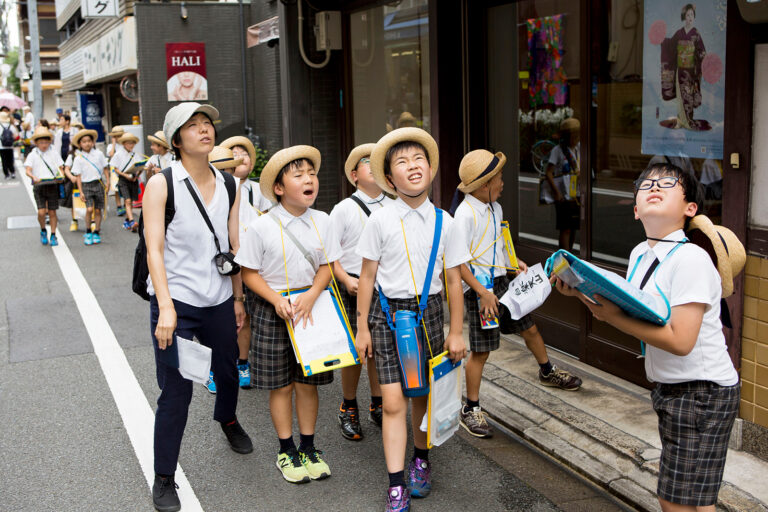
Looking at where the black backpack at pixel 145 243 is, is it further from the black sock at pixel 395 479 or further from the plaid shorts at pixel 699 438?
the plaid shorts at pixel 699 438

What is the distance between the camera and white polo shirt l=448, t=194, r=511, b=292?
5113 millimetres

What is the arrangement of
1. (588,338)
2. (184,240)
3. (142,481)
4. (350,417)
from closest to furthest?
(184,240)
(142,481)
(350,417)
(588,338)

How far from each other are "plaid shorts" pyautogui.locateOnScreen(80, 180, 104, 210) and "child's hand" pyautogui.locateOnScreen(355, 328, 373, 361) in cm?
1047

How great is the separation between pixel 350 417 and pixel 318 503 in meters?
0.99

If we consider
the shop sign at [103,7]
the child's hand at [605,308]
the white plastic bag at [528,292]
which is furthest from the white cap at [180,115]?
the shop sign at [103,7]

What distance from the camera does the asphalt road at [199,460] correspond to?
14.5 feet

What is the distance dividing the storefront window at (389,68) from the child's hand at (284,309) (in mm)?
5003

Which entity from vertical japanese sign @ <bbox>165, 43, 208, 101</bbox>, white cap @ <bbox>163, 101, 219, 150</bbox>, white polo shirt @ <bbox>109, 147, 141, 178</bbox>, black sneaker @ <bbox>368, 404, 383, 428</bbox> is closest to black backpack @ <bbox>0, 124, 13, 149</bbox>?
vertical japanese sign @ <bbox>165, 43, 208, 101</bbox>

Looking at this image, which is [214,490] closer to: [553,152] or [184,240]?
[184,240]

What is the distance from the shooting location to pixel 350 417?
5316mm

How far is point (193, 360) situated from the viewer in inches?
166

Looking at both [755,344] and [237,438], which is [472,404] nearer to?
[237,438]

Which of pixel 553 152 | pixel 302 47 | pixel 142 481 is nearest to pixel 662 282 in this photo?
pixel 142 481

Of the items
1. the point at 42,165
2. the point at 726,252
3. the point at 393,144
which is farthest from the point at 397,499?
the point at 42,165
